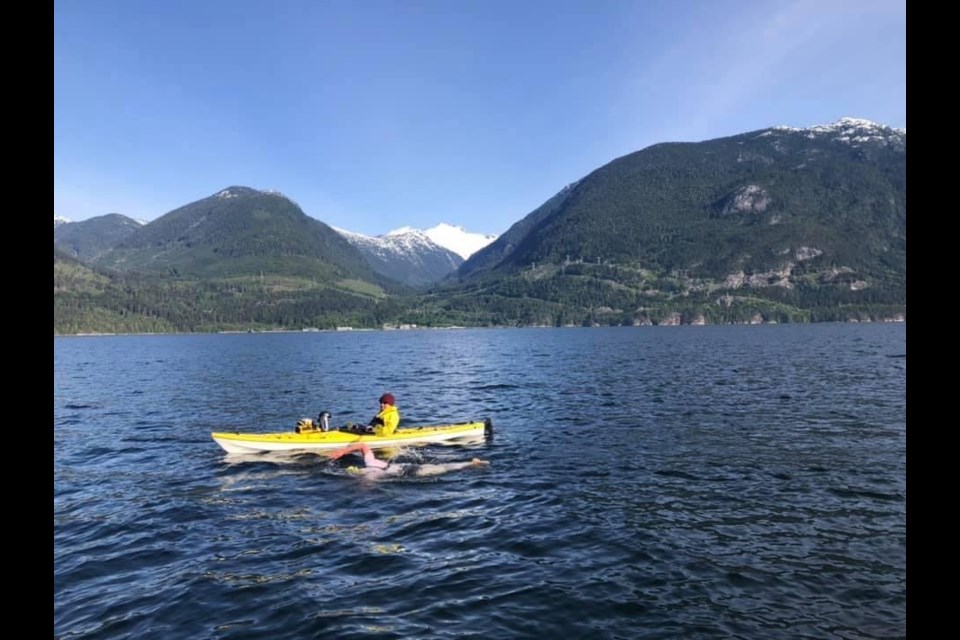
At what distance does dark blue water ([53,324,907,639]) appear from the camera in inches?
533

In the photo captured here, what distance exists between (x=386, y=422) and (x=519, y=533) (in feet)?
41.7

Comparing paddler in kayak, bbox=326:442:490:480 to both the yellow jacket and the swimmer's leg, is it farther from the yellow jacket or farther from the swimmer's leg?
the yellow jacket

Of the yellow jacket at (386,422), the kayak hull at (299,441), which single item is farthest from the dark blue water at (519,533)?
the yellow jacket at (386,422)

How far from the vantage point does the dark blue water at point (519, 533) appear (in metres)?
13.5

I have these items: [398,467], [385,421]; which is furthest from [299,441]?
[398,467]

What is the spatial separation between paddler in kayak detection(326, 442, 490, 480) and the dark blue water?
90 cm

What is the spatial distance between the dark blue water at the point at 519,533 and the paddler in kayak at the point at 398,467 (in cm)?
90

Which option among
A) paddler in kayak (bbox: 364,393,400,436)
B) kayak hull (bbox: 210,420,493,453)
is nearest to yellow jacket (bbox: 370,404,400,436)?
paddler in kayak (bbox: 364,393,400,436)

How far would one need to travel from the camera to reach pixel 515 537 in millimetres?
18500

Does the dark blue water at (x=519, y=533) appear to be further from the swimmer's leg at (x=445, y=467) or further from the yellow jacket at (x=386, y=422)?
the yellow jacket at (x=386, y=422)

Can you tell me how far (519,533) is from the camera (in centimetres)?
1883
